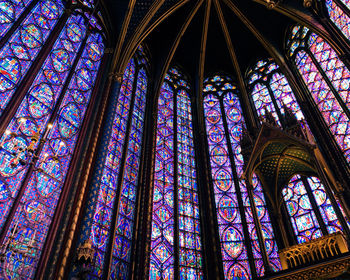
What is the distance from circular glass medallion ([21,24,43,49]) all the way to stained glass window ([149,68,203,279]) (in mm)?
5069

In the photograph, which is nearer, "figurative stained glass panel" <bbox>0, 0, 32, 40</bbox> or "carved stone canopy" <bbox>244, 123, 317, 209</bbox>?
"figurative stained glass panel" <bbox>0, 0, 32, 40</bbox>

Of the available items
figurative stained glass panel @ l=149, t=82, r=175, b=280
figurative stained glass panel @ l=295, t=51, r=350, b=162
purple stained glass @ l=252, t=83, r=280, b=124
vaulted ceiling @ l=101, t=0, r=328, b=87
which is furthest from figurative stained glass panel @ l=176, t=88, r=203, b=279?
figurative stained glass panel @ l=295, t=51, r=350, b=162

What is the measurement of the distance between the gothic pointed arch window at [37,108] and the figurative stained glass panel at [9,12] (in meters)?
0.03

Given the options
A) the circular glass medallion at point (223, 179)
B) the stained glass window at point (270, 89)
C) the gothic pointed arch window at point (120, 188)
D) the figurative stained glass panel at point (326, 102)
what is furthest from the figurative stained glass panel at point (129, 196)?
the figurative stained glass panel at point (326, 102)

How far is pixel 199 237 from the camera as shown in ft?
33.3

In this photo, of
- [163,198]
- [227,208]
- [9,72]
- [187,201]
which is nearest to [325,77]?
[227,208]

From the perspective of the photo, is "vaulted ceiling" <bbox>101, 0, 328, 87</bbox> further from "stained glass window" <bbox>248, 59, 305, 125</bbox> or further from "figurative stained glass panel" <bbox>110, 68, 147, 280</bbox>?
"figurative stained glass panel" <bbox>110, 68, 147, 280</bbox>

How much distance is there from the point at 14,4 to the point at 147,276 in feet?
25.3

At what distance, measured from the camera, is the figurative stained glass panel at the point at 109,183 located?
7.88m

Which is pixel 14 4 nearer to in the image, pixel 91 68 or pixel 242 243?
pixel 91 68

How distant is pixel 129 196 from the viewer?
962cm

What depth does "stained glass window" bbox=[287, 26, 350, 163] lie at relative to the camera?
1012 centimetres

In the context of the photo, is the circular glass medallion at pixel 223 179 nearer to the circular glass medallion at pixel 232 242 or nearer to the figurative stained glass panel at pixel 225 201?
the figurative stained glass panel at pixel 225 201

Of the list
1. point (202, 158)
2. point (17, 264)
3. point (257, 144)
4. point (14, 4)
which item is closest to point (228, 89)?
point (202, 158)
